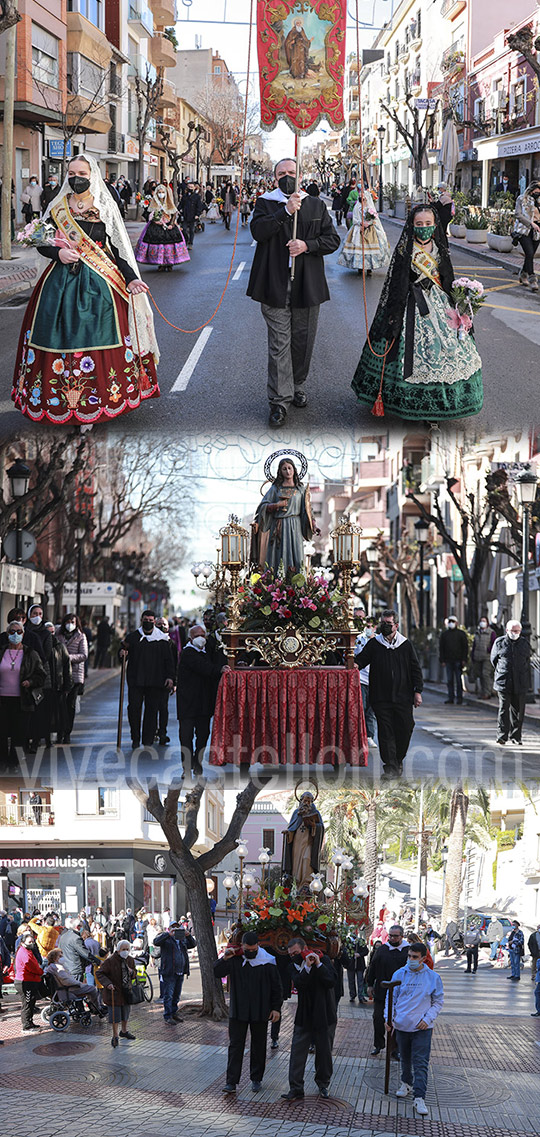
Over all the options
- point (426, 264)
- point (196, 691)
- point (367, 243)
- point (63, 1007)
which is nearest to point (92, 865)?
point (63, 1007)

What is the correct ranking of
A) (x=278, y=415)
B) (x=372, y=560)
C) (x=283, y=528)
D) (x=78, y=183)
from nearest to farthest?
(x=78, y=183) < (x=278, y=415) < (x=283, y=528) < (x=372, y=560)

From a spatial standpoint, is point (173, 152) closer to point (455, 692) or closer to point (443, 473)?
point (443, 473)

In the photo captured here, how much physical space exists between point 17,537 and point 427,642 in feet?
21.8

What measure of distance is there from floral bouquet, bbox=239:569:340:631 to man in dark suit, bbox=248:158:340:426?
5.32 feet

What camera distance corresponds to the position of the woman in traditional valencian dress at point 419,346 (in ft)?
30.9

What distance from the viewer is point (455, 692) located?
13445mm

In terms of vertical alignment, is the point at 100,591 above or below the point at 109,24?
below

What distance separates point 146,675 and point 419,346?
390 cm

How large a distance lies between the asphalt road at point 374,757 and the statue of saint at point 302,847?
6.81 ft

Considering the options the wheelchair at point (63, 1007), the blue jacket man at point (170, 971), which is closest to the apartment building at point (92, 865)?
the blue jacket man at point (170, 971)

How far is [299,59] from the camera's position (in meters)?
9.02

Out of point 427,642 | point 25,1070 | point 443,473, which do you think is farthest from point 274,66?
point 427,642

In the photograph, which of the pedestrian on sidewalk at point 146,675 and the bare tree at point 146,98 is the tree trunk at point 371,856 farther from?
the bare tree at point 146,98

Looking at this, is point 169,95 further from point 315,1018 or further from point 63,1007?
point 63,1007
